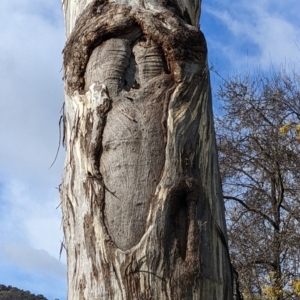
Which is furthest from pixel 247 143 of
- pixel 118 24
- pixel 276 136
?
pixel 118 24

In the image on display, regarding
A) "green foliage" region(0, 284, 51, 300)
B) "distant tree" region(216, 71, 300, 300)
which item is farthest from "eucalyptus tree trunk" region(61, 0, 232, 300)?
"green foliage" region(0, 284, 51, 300)

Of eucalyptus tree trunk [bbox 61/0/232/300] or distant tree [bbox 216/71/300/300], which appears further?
distant tree [bbox 216/71/300/300]

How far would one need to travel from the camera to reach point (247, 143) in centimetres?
1493

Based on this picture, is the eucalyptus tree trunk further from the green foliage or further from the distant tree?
the green foliage

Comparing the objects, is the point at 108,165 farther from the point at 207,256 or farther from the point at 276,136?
the point at 276,136

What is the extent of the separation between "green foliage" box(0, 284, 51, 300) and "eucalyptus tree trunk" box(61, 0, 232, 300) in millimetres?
23006

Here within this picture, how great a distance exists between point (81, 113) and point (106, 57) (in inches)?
10.2

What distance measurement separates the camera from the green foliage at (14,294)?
1016 inches

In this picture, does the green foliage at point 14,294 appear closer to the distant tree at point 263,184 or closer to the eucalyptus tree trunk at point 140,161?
the distant tree at point 263,184

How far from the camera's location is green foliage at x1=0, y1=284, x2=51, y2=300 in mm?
25812

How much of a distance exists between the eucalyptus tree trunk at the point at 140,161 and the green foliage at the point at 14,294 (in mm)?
23006

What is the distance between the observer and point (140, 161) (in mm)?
2441

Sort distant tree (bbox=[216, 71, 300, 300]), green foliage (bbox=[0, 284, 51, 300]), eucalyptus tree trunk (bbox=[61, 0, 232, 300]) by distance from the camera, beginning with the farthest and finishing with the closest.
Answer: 1. green foliage (bbox=[0, 284, 51, 300])
2. distant tree (bbox=[216, 71, 300, 300])
3. eucalyptus tree trunk (bbox=[61, 0, 232, 300])

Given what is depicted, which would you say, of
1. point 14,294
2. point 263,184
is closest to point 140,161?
point 263,184
